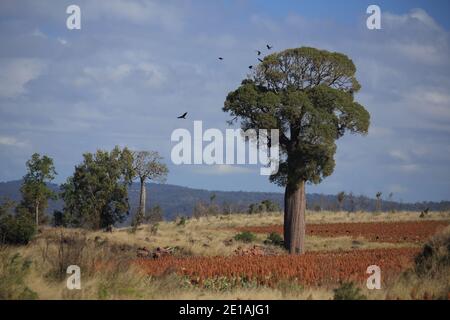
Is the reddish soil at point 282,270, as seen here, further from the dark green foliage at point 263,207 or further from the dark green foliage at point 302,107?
the dark green foliage at point 263,207

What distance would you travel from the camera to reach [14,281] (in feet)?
39.8

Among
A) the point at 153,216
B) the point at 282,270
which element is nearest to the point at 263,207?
the point at 153,216

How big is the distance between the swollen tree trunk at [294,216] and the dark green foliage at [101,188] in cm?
2092

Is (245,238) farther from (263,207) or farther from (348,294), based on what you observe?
(263,207)

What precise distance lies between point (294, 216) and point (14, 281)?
734 inches

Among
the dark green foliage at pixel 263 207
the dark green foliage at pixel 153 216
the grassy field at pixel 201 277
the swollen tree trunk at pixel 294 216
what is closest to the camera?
the grassy field at pixel 201 277

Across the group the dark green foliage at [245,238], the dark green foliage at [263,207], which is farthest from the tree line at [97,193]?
the dark green foliage at [263,207]

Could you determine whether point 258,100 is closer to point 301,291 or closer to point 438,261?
point 438,261

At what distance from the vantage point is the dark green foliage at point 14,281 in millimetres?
11445

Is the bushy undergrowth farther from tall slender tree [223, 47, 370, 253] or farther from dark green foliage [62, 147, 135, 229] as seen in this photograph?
dark green foliage [62, 147, 135, 229]

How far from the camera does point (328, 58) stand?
29.0m

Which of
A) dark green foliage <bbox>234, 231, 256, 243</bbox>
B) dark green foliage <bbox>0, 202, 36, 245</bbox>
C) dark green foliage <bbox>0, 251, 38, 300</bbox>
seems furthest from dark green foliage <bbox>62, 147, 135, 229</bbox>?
dark green foliage <bbox>0, 251, 38, 300</bbox>

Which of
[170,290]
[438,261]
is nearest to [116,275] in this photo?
[170,290]

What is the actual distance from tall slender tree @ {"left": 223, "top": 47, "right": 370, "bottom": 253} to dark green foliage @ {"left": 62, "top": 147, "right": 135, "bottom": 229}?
20867 millimetres
